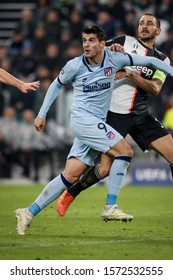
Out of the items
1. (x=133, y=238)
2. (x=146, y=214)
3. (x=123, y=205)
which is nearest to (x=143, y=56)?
(x=133, y=238)

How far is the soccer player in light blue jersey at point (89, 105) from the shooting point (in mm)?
9164

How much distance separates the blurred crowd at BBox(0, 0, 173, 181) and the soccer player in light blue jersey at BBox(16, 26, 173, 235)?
7.81 meters

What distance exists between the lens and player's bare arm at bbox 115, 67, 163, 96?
9.59 m

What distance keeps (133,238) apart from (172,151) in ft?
4.44

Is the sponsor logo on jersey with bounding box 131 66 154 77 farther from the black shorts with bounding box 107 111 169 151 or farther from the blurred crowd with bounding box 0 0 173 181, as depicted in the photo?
the blurred crowd with bounding box 0 0 173 181

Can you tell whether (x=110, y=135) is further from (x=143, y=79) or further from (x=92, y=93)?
(x=143, y=79)

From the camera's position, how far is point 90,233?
9570 mm

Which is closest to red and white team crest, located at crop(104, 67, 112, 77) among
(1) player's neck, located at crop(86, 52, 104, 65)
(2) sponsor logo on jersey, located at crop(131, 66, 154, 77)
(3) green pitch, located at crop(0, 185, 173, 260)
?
(1) player's neck, located at crop(86, 52, 104, 65)

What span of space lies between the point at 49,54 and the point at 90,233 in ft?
31.4

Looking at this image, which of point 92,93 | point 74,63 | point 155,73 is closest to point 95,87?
point 92,93

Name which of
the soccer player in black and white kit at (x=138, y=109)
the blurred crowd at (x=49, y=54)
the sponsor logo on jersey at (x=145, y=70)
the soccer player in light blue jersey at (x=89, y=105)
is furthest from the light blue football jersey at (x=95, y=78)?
the blurred crowd at (x=49, y=54)
